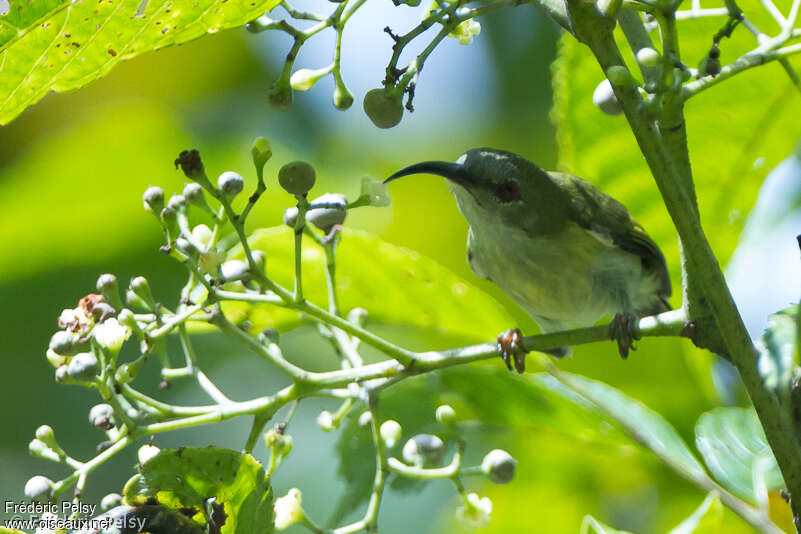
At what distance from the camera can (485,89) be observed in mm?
4418

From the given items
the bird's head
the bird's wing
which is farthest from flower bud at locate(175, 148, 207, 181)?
the bird's wing

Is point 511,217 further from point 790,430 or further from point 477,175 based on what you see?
point 790,430

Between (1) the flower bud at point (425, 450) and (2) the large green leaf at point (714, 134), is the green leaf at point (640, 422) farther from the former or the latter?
(1) the flower bud at point (425, 450)

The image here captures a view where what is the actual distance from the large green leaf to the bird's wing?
680mm

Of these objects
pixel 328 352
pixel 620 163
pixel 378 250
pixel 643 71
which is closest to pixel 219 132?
pixel 328 352

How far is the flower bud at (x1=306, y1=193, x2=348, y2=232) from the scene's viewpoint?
5.90 feet

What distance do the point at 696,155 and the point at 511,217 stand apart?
80 cm

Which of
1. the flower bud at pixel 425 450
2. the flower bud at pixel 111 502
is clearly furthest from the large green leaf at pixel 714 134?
the flower bud at pixel 111 502

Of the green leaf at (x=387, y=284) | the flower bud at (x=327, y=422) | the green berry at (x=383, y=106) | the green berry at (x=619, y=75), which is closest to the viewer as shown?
the green berry at (x=619, y=75)

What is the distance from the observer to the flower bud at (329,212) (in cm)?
180

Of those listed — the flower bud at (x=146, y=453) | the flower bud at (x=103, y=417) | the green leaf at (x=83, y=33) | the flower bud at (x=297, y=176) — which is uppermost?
the green leaf at (x=83, y=33)

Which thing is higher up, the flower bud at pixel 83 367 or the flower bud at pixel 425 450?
the flower bud at pixel 83 367

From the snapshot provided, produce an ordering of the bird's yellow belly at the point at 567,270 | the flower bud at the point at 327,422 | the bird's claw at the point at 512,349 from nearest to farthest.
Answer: the flower bud at the point at 327,422
the bird's claw at the point at 512,349
the bird's yellow belly at the point at 567,270

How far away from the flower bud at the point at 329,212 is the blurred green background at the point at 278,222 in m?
0.90
